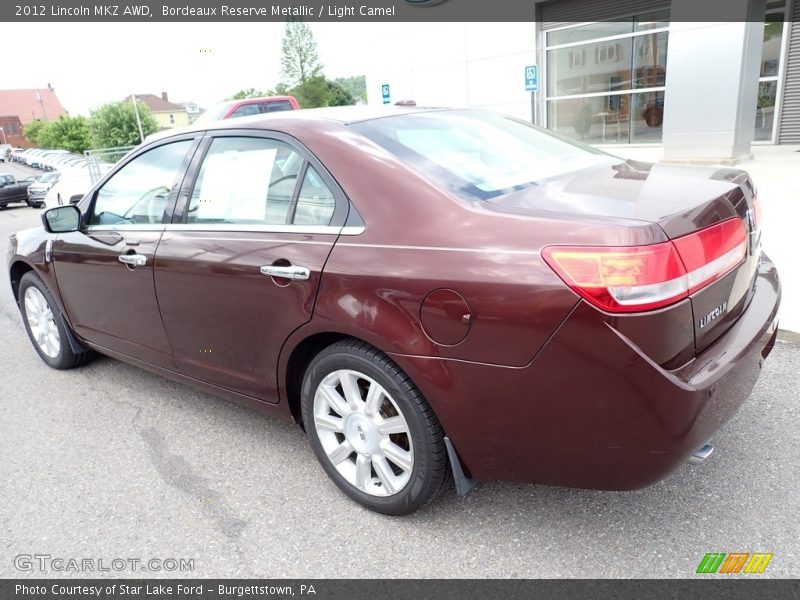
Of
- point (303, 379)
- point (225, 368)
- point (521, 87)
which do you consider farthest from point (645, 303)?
point (521, 87)

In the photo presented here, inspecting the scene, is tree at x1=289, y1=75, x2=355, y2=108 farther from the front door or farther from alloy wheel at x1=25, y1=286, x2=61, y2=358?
the front door

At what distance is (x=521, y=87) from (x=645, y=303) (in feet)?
53.8

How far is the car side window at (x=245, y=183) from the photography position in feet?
8.89

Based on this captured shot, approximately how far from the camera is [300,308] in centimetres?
250

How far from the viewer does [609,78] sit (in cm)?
Answer: 1565

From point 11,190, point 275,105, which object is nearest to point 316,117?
point 275,105

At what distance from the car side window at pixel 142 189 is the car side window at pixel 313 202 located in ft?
3.00

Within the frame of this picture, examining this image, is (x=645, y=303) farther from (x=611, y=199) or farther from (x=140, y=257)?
(x=140, y=257)

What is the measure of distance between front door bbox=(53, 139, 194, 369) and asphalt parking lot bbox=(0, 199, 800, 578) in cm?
57

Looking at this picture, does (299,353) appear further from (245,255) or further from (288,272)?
(245,255)

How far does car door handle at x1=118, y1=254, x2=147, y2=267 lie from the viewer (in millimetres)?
3201

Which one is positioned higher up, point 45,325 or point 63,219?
point 63,219

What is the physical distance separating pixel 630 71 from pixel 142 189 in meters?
14.5

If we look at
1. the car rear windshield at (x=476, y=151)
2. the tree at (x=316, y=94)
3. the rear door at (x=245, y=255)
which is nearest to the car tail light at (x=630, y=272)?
the car rear windshield at (x=476, y=151)
